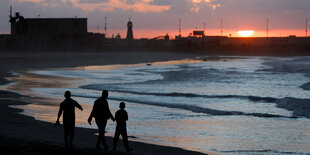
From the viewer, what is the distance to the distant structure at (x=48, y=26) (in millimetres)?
110312

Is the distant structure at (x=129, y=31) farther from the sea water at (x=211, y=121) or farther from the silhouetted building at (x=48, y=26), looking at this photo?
the sea water at (x=211, y=121)

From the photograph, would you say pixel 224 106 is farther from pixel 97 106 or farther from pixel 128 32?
pixel 128 32

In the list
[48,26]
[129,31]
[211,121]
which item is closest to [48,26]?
[48,26]

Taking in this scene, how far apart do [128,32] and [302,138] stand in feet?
581

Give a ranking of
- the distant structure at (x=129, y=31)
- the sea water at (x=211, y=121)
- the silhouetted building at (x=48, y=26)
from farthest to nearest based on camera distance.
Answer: the distant structure at (x=129, y=31) → the silhouetted building at (x=48, y=26) → the sea water at (x=211, y=121)

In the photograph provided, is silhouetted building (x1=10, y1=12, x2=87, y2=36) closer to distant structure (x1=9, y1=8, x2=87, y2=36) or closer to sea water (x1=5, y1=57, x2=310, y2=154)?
distant structure (x1=9, y1=8, x2=87, y2=36)

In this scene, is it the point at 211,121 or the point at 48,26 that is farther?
the point at 48,26

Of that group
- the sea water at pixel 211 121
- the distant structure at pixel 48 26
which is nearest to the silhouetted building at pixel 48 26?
the distant structure at pixel 48 26

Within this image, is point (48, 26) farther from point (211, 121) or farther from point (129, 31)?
point (211, 121)

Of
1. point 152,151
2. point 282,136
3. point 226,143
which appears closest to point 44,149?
point 152,151

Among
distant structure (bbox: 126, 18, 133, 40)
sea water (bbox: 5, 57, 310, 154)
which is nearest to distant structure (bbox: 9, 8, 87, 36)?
distant structure (bbox: 126, 18, 133, 40)

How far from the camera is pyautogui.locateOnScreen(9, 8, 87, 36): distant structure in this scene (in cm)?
11031

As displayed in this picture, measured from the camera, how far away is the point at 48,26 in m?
112

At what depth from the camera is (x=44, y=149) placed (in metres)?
10.5
